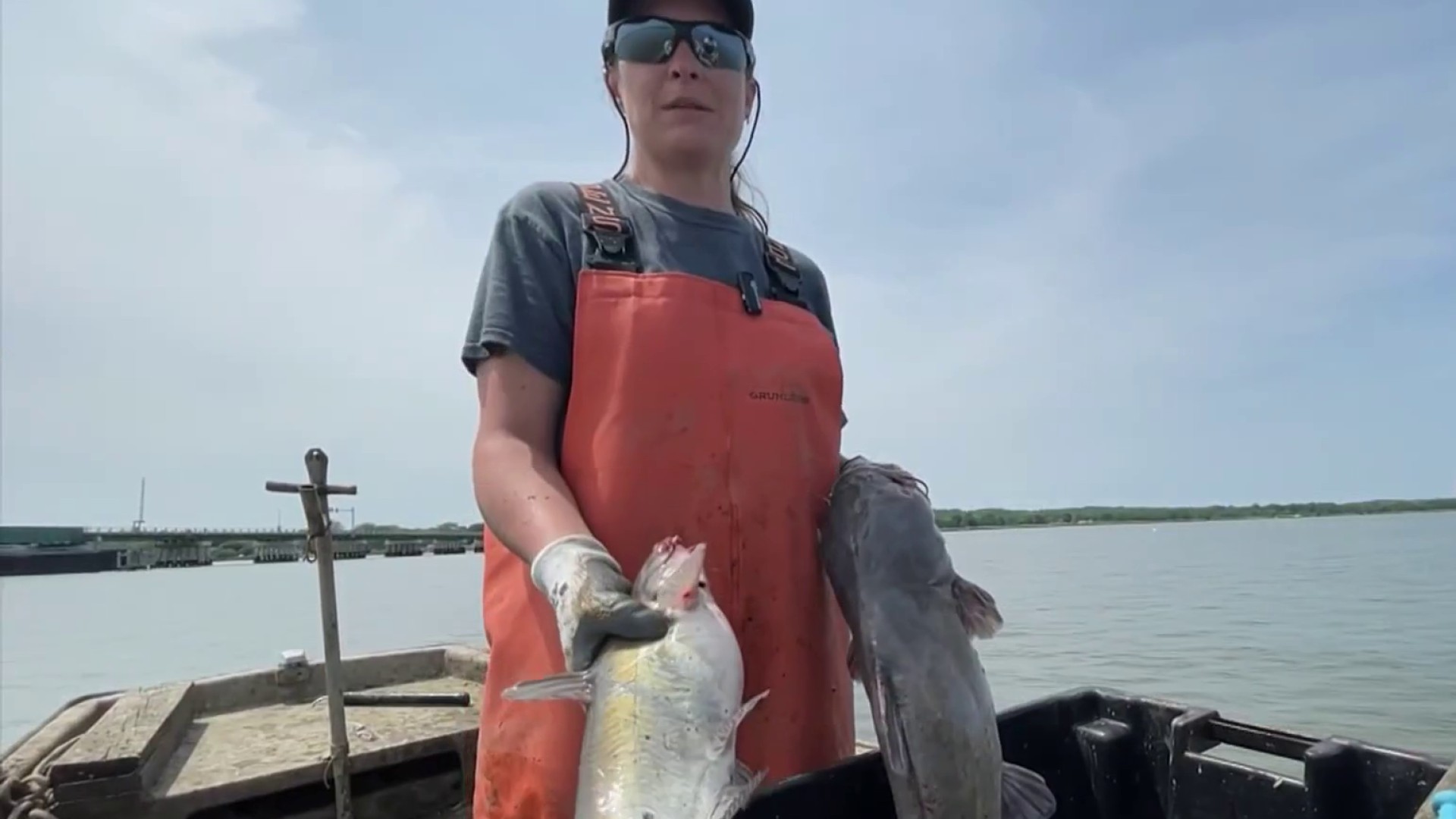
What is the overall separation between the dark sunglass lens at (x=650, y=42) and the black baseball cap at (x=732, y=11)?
0.39ft

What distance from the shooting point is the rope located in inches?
141

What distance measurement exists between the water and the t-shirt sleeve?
2594mm

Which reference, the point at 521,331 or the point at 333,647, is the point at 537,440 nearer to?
the point at 521,331

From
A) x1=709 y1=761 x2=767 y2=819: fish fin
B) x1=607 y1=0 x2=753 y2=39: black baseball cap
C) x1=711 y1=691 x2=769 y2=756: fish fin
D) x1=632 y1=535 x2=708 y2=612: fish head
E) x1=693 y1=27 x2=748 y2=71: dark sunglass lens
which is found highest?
x1=607 y1=0 x2=753 y2=39: black baseball cap

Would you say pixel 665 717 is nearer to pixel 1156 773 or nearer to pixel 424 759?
pixel 1156 773

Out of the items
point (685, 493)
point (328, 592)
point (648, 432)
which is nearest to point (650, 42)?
point (648, 432)

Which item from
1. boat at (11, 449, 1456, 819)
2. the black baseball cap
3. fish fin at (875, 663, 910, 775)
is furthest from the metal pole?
fish fin at (875, 663, 910, 775)

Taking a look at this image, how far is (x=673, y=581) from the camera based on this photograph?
1.77 metres

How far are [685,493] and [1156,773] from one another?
61.2 inches

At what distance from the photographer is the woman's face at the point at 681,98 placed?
2.29m

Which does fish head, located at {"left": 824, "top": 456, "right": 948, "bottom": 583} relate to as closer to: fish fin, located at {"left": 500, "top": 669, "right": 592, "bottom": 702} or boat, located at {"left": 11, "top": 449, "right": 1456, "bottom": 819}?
boat, located at {"left": 11, "top": 449, "right": 1456, "bottom": 819}

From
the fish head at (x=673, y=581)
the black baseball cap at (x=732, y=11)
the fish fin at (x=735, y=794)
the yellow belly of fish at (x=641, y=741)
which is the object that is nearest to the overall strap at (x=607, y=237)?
the black baseball cap at (x=732, y=11)

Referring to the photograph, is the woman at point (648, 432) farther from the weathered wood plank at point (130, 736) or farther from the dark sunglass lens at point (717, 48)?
the weathered wood plank at point (130, 736)

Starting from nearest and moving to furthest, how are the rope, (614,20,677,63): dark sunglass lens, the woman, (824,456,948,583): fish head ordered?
the woman < (824,456,948,583): fish head < (614,20,677,63): dark sunglass lens < the rope
